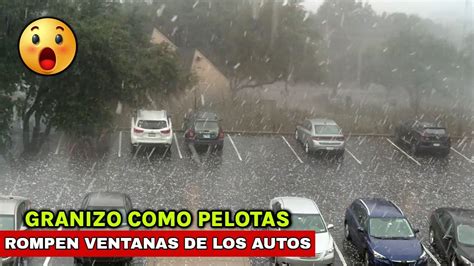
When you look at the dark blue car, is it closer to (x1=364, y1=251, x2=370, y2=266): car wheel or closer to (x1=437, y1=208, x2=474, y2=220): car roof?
(x1=364, y1=251, x2=370, y2=266): car wheel

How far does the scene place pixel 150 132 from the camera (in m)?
24.4

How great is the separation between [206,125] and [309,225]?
434 inches

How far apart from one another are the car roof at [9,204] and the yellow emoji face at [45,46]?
3.70 meters

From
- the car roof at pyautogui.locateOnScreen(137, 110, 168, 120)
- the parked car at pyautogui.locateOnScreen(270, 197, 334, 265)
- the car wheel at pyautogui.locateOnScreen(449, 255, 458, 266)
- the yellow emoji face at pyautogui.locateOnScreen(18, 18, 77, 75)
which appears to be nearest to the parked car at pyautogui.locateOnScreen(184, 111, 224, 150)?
the car roof at pyautogui.locateOnScreen(137, 110, 168, 120)

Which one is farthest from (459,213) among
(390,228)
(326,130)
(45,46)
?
(45,46)

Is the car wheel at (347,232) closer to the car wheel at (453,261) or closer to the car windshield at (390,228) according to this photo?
the car windshield at (390,228)

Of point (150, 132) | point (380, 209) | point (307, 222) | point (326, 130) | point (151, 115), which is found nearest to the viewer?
point (307, 222)

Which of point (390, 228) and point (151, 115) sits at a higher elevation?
point (151, 115)

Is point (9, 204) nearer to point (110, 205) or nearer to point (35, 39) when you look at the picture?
point (110, 205)

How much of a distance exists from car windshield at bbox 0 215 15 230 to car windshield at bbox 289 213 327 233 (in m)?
6.75

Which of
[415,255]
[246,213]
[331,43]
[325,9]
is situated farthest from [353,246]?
[325,9]

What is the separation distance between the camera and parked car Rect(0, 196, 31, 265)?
14.2 m

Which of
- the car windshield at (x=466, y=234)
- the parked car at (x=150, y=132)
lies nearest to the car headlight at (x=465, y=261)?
the car windshield at (x=466, y=234)

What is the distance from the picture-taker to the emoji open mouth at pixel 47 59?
12812 millimetres
